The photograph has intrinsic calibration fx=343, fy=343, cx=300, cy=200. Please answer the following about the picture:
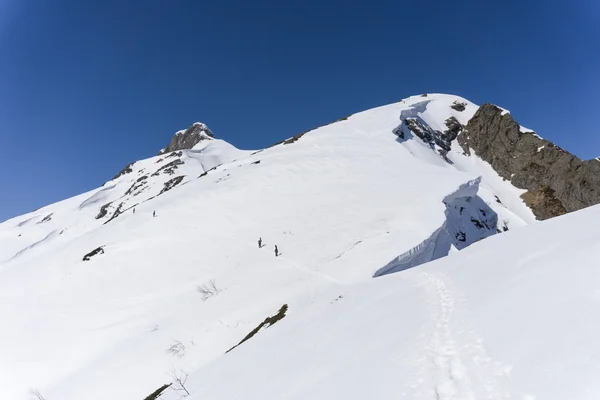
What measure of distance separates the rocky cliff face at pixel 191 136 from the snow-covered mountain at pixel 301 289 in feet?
267

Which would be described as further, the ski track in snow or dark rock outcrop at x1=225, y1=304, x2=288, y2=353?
dark rock outcrop at x1=225, y1=304, x2=288, y2=353

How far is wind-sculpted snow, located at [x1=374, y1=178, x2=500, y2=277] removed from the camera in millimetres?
17359

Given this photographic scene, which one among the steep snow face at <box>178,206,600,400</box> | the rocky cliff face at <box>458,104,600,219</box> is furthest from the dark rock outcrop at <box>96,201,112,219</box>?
the rocky cliff face at <box>458,104,600,219</box>

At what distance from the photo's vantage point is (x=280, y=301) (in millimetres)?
15398

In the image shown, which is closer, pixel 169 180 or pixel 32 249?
pixel 32 249

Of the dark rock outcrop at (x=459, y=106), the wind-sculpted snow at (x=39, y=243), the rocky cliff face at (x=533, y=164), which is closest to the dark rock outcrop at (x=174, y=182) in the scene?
the wind-sculpted snow at (x=39, y=243)

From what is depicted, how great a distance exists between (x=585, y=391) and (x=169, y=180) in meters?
69.4

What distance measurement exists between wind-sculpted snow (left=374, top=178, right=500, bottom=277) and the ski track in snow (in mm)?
9520

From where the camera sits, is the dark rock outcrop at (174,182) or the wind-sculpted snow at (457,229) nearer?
the wind-sculpted snow at (457,229)

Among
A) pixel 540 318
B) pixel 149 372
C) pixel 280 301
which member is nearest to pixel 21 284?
pixel 149 372

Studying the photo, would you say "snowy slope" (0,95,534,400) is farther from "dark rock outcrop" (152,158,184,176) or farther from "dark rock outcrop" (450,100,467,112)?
"dark rock outcrop" (152,158,184,176)

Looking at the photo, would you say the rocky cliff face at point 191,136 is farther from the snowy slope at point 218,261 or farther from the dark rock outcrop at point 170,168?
the snowy slope at point 218,261

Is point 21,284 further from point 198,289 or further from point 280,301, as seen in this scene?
point 280,301

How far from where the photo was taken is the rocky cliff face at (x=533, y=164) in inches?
1826
